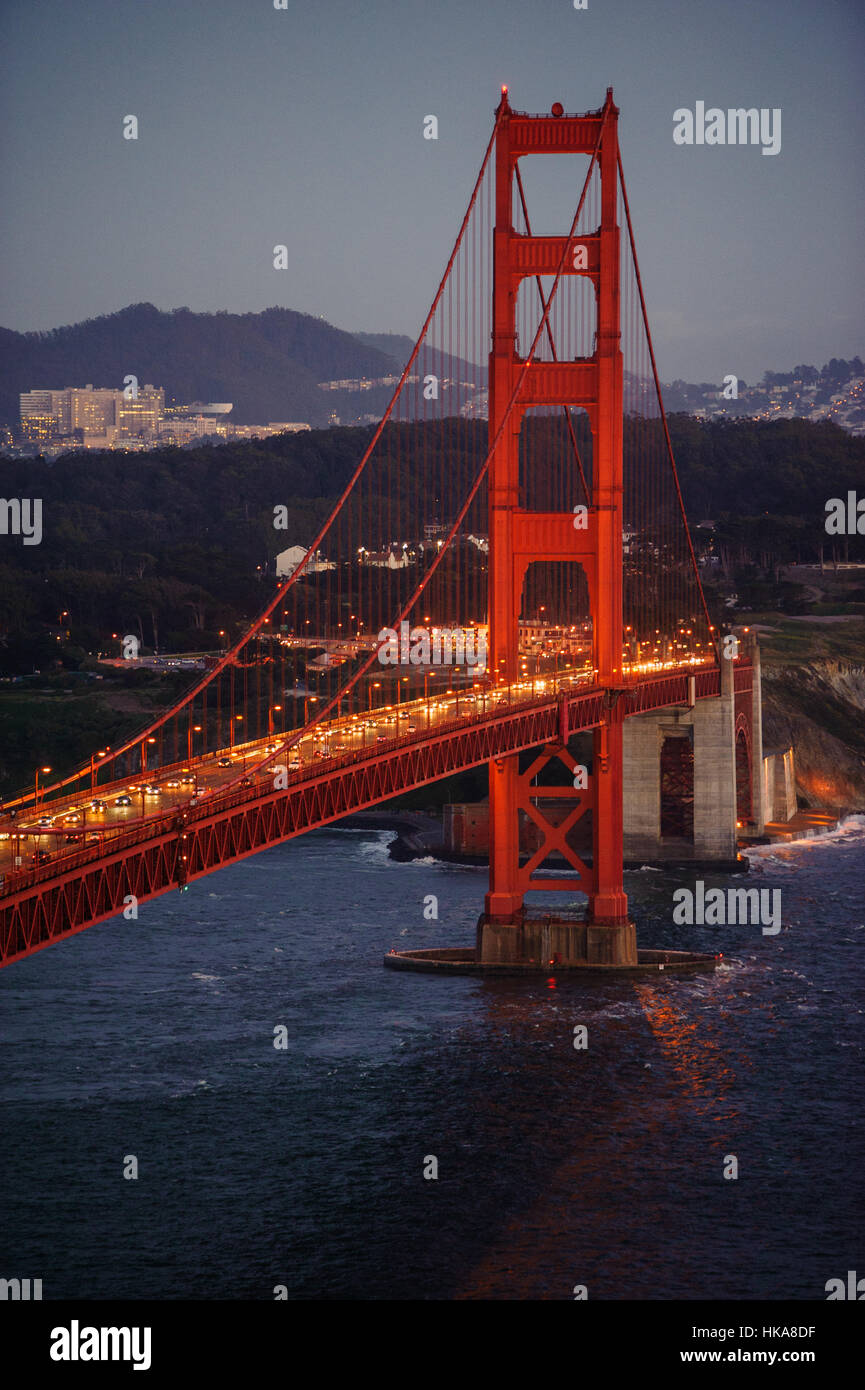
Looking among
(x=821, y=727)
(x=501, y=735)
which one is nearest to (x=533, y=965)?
(x=501, y=735)

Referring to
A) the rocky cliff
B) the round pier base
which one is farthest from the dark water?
the rocky cliff

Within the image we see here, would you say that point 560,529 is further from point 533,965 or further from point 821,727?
point 821,727

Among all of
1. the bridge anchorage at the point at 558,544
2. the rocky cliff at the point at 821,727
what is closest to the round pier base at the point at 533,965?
the bridge anchorage at the point at 558,544

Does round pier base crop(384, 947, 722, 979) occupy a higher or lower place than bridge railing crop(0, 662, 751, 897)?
lower

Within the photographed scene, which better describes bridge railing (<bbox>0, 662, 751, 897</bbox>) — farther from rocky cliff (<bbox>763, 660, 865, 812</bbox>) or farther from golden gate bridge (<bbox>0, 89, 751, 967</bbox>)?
rocky cliff (<bbox>763, 660, 865, 812</bbox>)

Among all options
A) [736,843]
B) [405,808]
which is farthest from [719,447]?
[736,843]

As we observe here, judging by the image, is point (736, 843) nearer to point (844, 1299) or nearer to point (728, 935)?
point (728, 935)
